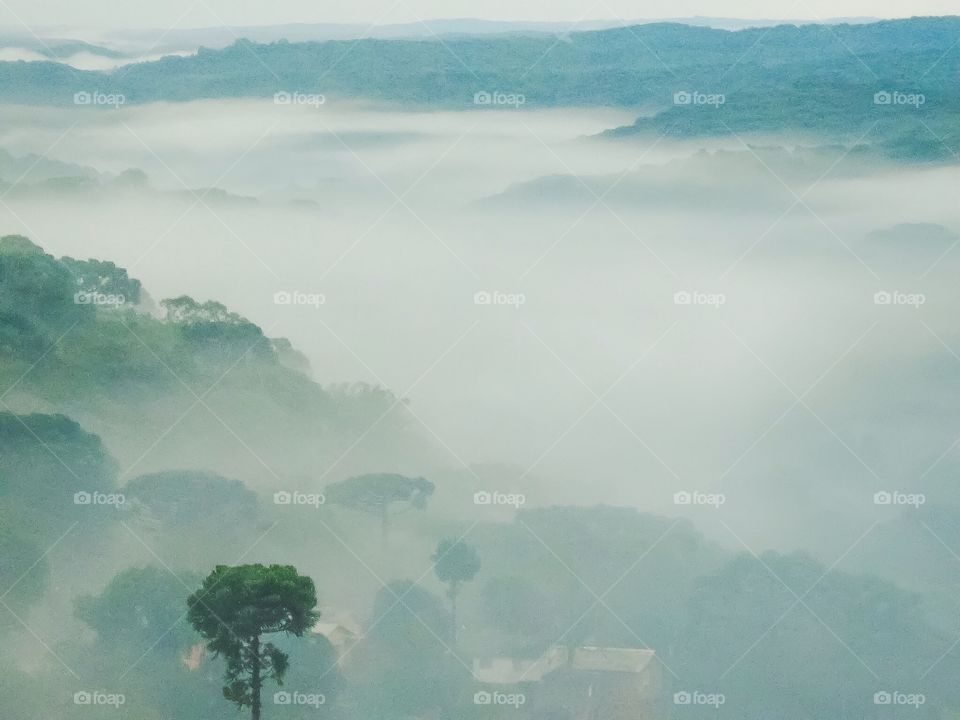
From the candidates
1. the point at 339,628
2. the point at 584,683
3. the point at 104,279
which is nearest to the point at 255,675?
the point at 339,628

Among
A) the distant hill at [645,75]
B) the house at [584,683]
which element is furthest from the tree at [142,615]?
the distant hill at [645,75]

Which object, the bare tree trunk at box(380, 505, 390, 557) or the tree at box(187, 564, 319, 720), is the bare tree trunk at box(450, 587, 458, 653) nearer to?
the bare tree trunk at box(380, 505, 390, 557)

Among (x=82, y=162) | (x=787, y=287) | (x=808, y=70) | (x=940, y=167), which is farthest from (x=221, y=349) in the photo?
(x=940, y=167)

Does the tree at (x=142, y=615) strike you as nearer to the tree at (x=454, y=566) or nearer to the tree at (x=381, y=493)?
the tree at (x=381, y=493)

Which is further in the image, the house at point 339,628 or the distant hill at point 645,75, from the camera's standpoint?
the distant hill at point 645,75

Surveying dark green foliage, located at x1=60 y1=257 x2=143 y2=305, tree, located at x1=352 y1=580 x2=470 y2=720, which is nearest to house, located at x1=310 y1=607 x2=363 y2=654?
tree, located at x1=352 y1=580 x2=470 y2=720

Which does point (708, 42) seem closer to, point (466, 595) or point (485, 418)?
point (485, 418)

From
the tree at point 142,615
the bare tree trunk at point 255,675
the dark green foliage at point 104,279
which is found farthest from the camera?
the dark green foliage at point 104,279
